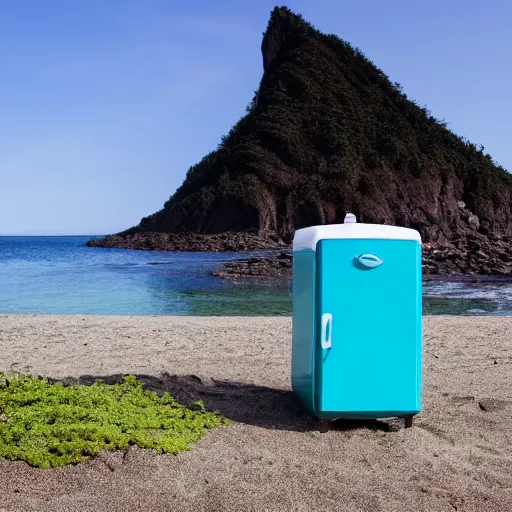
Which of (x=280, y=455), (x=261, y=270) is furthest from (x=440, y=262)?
(x=280, y=455)

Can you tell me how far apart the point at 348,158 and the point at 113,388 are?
256ft

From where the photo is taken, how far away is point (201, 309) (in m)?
16.6

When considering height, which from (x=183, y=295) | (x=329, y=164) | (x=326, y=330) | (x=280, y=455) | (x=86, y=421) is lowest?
(x=183, y=295)

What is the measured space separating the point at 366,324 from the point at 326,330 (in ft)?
1.03

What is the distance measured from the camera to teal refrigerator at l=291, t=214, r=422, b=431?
475cm

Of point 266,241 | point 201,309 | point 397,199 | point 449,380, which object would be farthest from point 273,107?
point 449,380

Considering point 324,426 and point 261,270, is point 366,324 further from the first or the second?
point 261,270

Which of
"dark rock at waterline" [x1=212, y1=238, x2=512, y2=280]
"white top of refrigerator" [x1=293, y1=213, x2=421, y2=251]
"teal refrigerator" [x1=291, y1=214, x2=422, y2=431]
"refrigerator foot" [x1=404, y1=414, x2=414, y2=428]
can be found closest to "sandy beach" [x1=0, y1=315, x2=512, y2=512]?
"refrigerator foot" [x1=404, y1=414, x2=414, y2=428]

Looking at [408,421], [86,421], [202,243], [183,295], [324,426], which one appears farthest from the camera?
[202,243]

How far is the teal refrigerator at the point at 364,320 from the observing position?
475 centimetres

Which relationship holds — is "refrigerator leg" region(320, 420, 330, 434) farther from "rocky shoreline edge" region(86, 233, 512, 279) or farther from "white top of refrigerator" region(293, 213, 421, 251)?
"rocky shoreline edge" region(86, 233, 512, 279)

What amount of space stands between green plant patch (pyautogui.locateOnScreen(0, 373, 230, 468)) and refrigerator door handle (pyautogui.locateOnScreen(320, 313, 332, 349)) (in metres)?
1.06

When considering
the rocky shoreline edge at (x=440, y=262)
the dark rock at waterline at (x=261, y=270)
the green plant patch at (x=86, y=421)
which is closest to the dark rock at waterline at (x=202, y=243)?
the rocky shoreline edge at (x=440, y=262)

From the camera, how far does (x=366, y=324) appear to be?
190 inches
